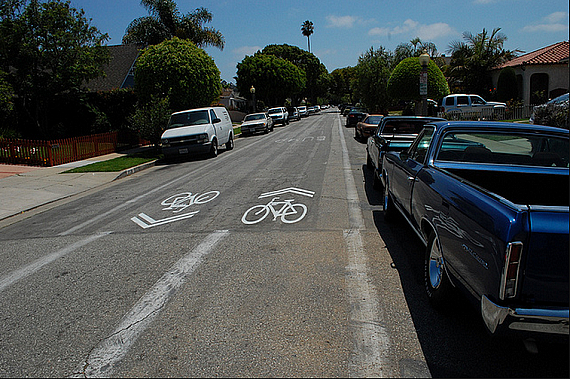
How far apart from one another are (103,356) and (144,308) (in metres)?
0.83

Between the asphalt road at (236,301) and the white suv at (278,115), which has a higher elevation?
the white suv at (278,115)

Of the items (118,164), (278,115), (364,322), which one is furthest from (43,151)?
(278,115)

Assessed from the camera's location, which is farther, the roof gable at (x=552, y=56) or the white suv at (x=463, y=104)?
the roof gable at (x=552, y=56)

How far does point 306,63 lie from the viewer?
306ft

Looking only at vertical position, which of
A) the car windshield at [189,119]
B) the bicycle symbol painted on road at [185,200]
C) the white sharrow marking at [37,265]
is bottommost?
the white sharrow marking at [37,265]

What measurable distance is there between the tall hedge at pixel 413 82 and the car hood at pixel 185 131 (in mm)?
18639

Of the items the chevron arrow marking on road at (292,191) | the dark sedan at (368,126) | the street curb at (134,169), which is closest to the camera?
the chevron arrow marking on road at (292,191)

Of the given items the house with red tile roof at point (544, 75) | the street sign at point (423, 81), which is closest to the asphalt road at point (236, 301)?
the street sign at point (423, 81)

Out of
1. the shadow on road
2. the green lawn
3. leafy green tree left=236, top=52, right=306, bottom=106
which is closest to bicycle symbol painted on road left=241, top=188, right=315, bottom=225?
the shadow on road

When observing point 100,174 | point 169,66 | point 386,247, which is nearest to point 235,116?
point 169,66

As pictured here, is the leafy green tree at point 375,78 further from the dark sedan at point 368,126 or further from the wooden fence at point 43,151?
the wooden fence at point 43,151

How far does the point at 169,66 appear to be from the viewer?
825 inches

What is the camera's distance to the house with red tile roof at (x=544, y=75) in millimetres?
33219

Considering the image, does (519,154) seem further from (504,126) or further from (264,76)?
(264,76)
